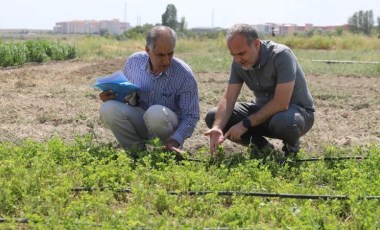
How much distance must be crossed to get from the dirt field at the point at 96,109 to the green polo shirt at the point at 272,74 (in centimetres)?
126

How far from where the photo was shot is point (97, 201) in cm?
410

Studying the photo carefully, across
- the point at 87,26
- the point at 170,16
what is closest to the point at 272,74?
the point at 170,16

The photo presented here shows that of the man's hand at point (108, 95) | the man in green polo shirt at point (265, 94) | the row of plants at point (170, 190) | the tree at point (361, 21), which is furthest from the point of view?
the tree at point (361, 21)

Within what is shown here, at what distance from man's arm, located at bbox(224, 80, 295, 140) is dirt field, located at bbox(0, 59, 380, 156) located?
4.68ft

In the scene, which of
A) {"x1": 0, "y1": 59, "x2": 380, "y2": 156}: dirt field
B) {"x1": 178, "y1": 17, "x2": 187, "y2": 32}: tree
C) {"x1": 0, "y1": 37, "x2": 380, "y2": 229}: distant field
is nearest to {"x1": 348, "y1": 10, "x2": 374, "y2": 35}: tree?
{"x1": 178, "y1": 17, "x2": 187, "y2": 32}: tree

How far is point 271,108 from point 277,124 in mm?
165

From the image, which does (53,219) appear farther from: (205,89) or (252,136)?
(205,89)

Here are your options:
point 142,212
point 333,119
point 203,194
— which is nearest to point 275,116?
point 203,194

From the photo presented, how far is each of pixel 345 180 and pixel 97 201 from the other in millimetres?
2040

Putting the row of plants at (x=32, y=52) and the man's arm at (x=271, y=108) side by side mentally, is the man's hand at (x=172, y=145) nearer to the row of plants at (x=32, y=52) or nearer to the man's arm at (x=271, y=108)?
the man's arm at (x=271, y=108)

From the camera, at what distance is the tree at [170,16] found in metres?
58.8

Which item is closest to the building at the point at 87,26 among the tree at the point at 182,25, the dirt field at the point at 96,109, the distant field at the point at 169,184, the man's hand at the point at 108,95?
the tree at the point at 182,25

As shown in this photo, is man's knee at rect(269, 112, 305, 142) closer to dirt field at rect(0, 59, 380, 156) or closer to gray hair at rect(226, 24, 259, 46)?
gray hair at rect(226, 24, 259, 46)

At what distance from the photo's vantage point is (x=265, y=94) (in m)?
5.81
